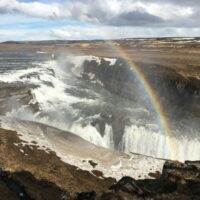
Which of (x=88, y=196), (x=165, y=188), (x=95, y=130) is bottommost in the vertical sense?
(x=95, y=130)

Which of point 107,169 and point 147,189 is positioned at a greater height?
point 147,189

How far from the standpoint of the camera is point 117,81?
176 feet

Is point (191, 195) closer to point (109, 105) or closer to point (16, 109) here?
point (16, 109)

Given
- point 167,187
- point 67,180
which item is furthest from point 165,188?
point 67,180

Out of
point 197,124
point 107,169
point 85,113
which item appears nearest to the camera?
point 107,169

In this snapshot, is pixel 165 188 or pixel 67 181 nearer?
pixel 165 188

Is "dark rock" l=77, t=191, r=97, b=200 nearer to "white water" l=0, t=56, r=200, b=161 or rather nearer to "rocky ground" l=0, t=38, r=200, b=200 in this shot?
"rocky ground" l=0, t=38, r=200, b=200

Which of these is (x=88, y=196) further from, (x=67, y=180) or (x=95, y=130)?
(x=95, y=130)

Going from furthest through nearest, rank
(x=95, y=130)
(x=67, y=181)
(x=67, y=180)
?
1. (x=95, y=130)
2. (x=67, y=180)
3. (x=67, y=181)

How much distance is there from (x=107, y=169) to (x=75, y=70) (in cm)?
5192

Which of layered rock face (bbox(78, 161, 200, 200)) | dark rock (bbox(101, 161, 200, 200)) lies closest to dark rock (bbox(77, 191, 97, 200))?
layered rock face (bbox(78, 161, 200, 200))

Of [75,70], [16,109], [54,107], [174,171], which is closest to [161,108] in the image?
[54,107]

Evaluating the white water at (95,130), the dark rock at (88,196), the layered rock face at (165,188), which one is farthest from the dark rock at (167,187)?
the white water at (95,130)

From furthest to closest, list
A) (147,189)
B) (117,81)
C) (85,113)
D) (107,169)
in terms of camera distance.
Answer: (117,81) < (85,113) < (107,169) < (147,189)
